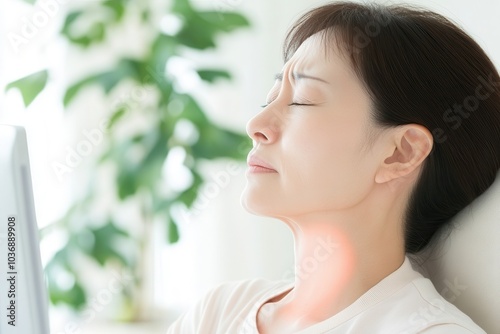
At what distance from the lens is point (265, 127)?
1.09 meters

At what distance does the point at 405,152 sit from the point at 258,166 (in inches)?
9.3

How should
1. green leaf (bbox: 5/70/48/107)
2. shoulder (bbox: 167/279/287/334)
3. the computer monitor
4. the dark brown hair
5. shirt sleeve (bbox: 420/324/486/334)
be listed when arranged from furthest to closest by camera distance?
1. green leaf (bbox: 5/70/48/107)
2. shoulder (bbox: 167/279/287/334)
3. the dark brown hair
4. shirt sleeve (bbox: 420/324/486/334)
5. the computer monitor

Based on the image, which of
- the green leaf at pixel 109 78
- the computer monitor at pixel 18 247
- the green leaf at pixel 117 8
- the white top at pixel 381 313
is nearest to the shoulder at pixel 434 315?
the white top at pixel 381 313

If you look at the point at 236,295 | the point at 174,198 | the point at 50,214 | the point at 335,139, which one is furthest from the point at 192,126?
the point at 335,139

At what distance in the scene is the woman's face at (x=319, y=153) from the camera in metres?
1.05

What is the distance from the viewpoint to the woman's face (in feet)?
3.45

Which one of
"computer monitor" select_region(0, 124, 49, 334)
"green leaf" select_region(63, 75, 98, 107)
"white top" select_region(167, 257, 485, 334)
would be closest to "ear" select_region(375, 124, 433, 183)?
"white top" select_region(167, 257, 485, 334)

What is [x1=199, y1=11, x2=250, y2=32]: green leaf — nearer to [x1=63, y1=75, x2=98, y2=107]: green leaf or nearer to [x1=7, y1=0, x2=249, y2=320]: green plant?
[x1=7, y1=0, x2=249, y2=320]: green plant

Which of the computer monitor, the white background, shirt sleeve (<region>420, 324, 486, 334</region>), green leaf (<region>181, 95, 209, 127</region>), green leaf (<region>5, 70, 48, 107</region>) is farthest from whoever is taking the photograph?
the white background

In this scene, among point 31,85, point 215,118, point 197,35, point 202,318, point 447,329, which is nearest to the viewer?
point 447,329

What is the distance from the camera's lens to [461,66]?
1.06 meters

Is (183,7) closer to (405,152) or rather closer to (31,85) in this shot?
(31,85)

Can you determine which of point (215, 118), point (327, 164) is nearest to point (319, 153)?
point (327, 164)

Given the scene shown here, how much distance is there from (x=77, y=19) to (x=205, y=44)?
15.9 inches
